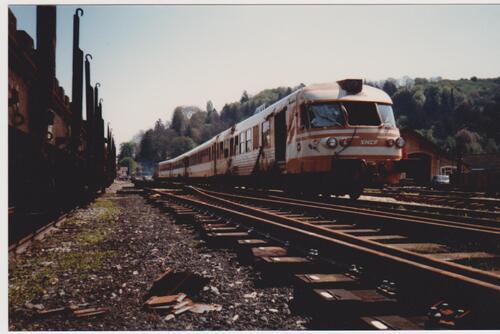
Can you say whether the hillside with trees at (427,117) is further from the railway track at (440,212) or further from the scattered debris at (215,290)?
the scattered debris at (215,290)

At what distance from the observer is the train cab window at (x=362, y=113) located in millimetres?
9977

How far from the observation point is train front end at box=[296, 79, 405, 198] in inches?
378

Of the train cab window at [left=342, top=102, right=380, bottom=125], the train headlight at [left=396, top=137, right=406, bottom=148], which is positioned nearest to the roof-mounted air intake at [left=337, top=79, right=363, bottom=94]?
the train cab window at [left=342, top=102, right=380, bottom=125]

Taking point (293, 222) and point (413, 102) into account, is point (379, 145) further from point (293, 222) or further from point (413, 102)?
A: point (413, 102)

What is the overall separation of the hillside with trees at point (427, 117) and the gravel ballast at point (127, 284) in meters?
38.7

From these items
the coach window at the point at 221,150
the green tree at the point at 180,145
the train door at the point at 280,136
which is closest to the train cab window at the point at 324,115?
the train door at the point at 280,136

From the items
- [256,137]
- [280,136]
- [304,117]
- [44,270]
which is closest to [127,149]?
[256,137]

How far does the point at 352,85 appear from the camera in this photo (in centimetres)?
1031

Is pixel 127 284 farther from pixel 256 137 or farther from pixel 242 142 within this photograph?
pixel 242 142

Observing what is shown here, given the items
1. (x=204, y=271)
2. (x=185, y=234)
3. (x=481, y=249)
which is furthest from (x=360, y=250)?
(x=185, y=234)

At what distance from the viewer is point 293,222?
19.1ft

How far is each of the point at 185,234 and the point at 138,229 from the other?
41.3 inches

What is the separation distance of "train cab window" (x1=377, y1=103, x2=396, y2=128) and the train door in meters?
2.59

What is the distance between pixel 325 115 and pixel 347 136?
0.74m
